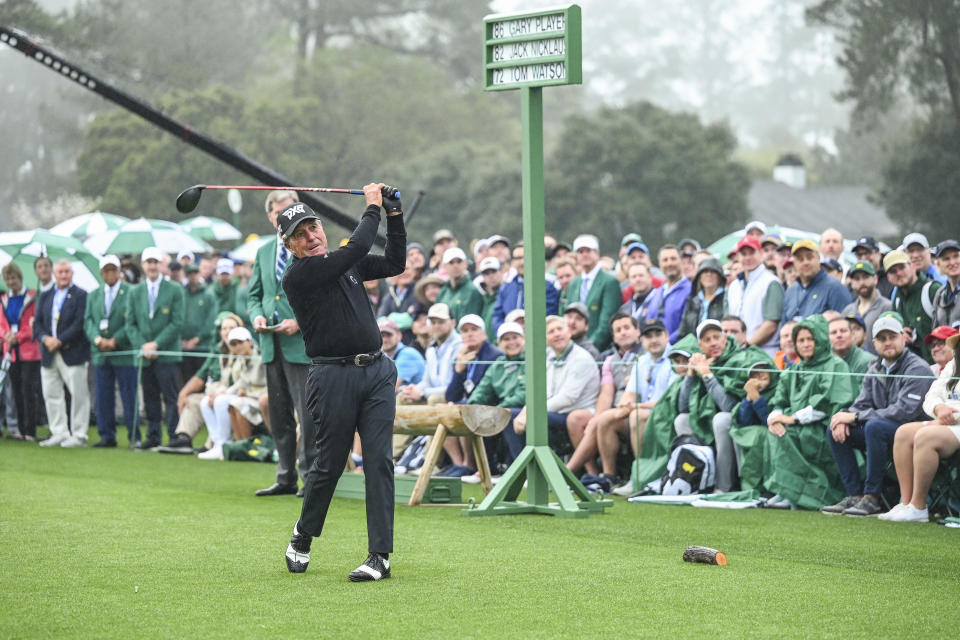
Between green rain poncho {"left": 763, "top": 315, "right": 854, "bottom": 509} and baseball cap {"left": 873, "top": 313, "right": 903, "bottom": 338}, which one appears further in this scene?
green rain poncho {"left": 763, "top": 315, "right": 854, "bottom": 509}

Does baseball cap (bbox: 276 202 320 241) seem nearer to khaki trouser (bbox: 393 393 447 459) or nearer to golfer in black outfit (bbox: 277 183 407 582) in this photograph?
golfer in black outfit (bbox: 277 183 407 582)

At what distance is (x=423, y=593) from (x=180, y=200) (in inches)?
155

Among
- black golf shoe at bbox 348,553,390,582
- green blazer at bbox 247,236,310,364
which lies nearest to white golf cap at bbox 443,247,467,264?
green blazer at bbox 247,236,310,364

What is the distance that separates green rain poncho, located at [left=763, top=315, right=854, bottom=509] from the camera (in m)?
11.6

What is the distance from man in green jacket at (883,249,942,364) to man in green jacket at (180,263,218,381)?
914 cm

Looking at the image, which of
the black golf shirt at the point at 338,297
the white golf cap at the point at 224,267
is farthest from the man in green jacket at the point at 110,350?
the black golf shirt at the point at 338,297

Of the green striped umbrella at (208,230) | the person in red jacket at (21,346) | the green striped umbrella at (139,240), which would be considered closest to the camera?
the person in red jacket at (21,346)

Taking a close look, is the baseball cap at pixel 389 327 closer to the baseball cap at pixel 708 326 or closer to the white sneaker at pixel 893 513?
the baseball cap at pixel 708 326

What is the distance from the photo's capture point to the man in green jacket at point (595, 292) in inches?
585

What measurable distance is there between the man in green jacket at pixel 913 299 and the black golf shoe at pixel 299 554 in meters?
6.04

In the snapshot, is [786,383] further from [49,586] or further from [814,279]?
[49,586]

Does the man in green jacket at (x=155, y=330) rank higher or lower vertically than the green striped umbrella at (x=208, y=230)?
lower

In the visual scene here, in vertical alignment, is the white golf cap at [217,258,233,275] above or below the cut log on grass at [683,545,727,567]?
above

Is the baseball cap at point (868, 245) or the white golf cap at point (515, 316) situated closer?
the baseball cap at point (868, 245)
